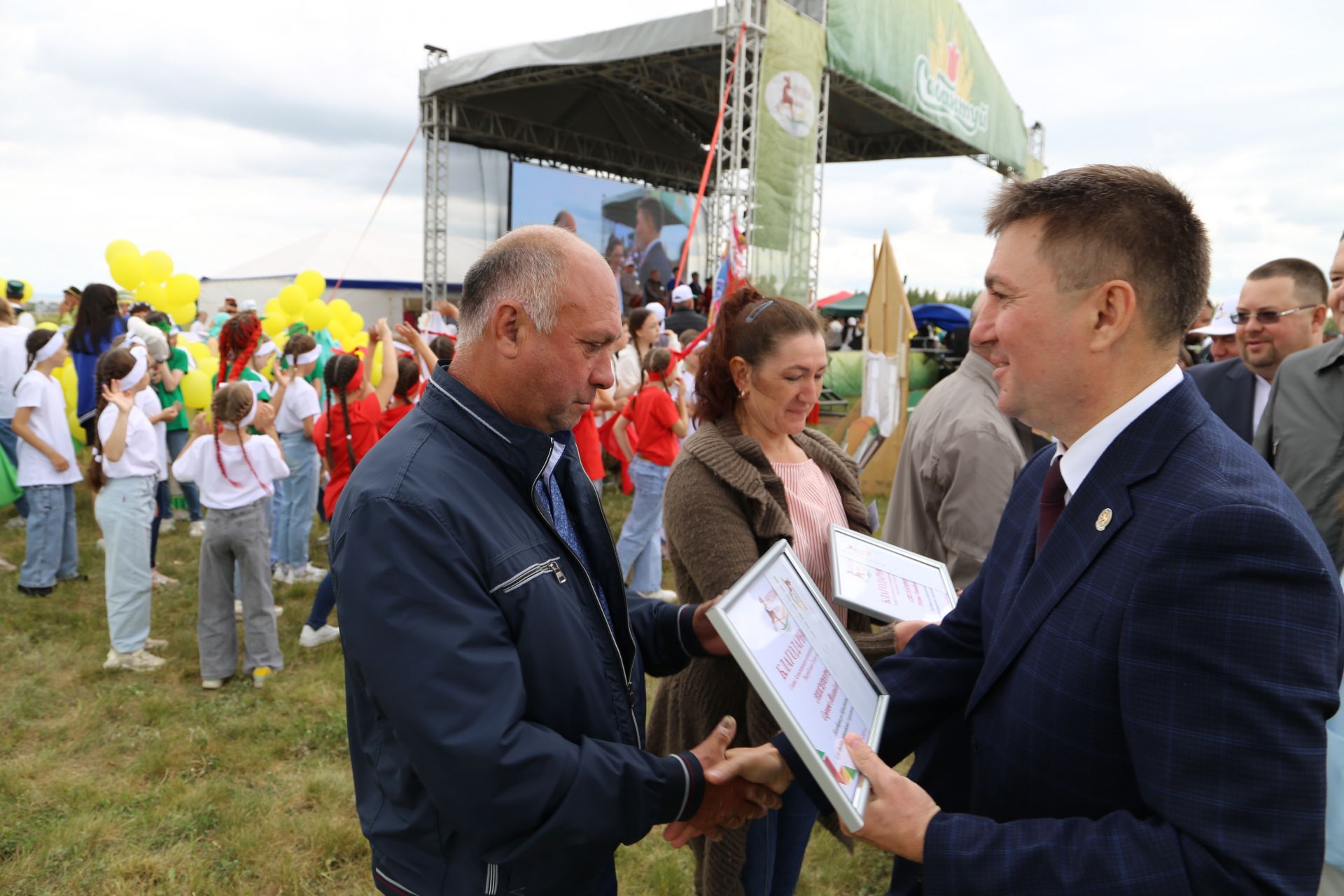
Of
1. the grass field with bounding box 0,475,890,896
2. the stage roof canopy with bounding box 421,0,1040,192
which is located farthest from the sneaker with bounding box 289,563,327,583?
the stage roof canopy with bounding box 421,0,1040,192

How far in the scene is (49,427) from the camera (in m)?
5.76

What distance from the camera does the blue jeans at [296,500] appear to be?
6426 mm

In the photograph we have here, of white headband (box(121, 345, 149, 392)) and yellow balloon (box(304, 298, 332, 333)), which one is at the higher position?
yellow balloon (box(304, 298, 332, 333))

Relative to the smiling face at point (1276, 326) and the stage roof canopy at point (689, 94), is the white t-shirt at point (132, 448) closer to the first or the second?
the smiling face at point (1276, 326)

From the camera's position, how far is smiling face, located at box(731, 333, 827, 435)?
2475 mm

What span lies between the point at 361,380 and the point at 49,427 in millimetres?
2193

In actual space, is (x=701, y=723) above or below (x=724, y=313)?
below

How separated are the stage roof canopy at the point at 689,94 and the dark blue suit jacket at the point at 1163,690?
13.2 meters

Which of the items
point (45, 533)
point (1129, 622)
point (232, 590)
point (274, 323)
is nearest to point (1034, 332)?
point (1129, 622)

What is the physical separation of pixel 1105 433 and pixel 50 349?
21.9 ft

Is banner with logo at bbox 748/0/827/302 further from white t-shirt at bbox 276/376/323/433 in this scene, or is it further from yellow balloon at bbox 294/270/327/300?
white t-shirt at bbox 276/376/323/433

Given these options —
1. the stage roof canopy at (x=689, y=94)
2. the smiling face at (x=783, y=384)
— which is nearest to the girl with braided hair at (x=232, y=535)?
the smiling face at (x=783, y=384)

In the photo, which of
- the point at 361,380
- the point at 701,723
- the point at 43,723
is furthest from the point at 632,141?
the point at 701,723

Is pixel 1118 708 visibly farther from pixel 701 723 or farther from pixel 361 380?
pixel 361 380
